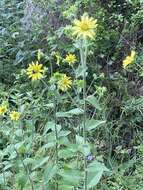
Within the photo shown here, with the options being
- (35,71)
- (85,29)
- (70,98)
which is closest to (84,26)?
(85,29)

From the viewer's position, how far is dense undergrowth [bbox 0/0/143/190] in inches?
73.2

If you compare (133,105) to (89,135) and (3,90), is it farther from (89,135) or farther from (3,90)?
(3,90)

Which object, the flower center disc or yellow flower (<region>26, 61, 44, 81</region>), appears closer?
the flower center disc

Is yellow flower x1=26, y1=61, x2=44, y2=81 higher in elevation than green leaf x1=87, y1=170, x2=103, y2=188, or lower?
higher

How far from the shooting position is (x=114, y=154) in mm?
2863

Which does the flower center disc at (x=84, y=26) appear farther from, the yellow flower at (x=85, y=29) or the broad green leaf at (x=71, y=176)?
the broad green leaf at (x=71, y=176)

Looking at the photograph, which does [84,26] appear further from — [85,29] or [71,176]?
[71,176]

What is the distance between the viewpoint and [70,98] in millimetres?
2039

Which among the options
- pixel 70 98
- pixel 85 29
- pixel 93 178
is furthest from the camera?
pixel 70 98

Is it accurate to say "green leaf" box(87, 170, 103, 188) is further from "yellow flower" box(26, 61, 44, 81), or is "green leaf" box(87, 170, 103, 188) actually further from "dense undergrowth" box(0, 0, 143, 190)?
"yellow flower" box(26, 61, 44, 81)

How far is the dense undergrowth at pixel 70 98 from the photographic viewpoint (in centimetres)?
186

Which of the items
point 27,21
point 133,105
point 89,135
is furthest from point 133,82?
point 27,21

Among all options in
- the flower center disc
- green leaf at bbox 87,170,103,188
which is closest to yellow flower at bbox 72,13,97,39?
the flower center disc

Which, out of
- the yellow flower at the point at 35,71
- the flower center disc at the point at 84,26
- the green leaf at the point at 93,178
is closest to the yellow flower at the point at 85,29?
the flower center disc at the point at 84,26
